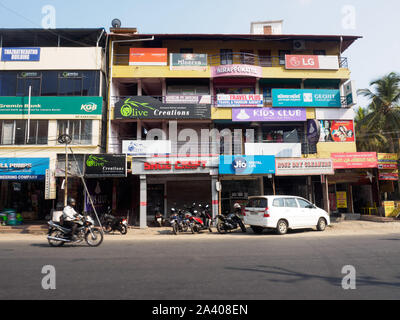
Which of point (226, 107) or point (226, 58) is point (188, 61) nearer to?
point (226, 58)

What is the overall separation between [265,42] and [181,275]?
2004 centimetres

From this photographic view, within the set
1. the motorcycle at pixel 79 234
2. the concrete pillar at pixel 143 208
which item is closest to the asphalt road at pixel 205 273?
the motorcycle at pixel 79 234

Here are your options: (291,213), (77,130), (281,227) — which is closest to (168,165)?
(77,130)

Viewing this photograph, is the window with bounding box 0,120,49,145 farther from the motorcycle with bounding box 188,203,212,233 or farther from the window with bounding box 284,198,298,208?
the window with bounding box 284,198,298,208

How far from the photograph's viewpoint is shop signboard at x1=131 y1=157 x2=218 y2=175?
51.4 ft

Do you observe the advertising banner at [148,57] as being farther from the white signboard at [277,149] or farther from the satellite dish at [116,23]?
the white signboard at [277,149]

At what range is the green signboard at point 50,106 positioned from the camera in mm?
17062

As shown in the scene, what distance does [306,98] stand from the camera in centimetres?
1878

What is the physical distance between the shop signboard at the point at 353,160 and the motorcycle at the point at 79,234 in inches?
558

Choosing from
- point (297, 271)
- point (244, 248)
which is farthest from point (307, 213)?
point (297, 271)

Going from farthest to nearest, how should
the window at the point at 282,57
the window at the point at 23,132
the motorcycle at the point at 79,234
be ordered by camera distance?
the window at the point at 282,57 < the window at the point at 23,132 < the motorcycle at the point at 79,234

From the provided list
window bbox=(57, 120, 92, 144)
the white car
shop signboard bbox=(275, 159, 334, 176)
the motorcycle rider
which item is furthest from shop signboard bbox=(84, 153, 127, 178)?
shop signboard bbox=(275, 159, 334, 176)

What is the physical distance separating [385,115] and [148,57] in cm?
2254
